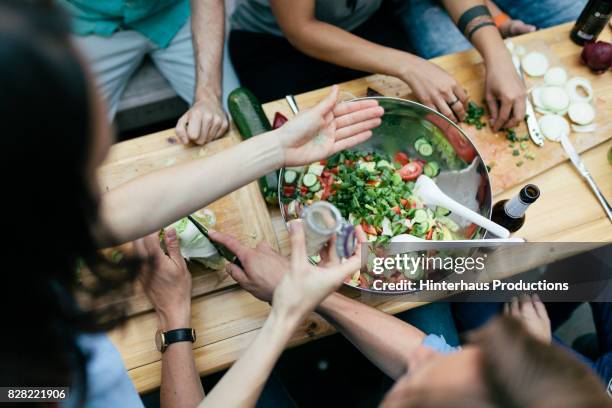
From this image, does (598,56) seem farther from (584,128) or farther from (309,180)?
(309,180)

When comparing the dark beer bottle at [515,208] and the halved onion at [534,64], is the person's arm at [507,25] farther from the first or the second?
the dark beer bottle at [515,208]

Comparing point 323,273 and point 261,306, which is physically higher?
point 323,273

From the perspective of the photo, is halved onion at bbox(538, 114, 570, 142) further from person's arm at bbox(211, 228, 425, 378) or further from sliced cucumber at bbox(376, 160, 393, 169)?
person's arm at bbox(211, 228, 425, 378)

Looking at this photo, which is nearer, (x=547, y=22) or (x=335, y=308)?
(x=335, y=308)

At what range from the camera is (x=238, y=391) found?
95cm

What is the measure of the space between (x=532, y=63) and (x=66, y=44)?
154 cm

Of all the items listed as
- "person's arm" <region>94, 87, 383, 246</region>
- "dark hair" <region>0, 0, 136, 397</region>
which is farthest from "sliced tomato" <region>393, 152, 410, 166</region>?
"dark hair" <region>0, 0, 136, 397</region>

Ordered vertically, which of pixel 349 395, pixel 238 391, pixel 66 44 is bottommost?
pixel 349 395

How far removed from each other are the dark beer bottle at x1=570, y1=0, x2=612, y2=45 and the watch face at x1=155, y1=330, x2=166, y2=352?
5.72ft

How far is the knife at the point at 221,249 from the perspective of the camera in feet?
3.94

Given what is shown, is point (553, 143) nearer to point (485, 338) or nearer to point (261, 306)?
point (485, 338)

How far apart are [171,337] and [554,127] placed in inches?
54.4

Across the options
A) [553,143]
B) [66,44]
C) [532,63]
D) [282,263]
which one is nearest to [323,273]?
[282,263]

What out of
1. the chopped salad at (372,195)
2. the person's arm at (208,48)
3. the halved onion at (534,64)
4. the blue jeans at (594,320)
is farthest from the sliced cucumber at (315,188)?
the halved onion at (534,64)
